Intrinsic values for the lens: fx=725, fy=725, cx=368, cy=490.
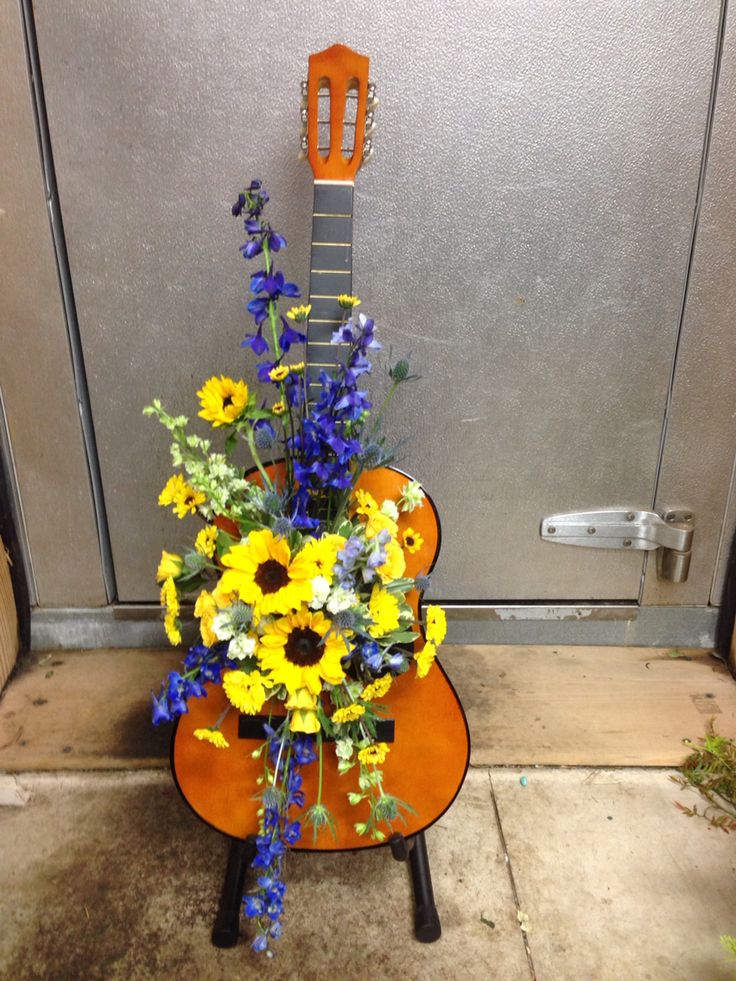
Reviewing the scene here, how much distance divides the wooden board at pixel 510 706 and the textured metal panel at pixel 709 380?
0.21 m

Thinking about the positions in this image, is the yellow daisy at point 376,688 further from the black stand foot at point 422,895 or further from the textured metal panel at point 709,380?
the textured metal panel at point 709,380

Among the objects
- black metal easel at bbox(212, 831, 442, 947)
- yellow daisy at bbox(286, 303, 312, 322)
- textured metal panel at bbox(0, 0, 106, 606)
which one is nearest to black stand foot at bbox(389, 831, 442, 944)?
black metal easel at bbox(212, 831, 442, 947)

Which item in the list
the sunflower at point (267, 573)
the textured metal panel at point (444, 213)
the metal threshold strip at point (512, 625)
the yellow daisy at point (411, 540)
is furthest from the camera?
the metal threshold strip at point (512, 625)

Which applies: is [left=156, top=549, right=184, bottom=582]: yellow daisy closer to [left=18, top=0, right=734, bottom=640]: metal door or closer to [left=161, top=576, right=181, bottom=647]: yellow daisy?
[left=161, top=576, right=181, bottom=647]: yellow daisy

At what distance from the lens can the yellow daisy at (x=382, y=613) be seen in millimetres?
1028

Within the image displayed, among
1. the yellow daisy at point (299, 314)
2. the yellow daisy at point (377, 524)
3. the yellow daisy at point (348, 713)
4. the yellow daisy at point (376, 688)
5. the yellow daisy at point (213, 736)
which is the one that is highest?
the yellow daisy at point (299, 314)

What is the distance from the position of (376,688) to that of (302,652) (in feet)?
0.44

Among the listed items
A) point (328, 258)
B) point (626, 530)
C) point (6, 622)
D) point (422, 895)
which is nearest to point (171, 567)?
point (328, 258)

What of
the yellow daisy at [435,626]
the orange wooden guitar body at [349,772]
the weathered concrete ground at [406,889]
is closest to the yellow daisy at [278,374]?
the orange wooden guitar body at [349,772]

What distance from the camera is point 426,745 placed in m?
1.14

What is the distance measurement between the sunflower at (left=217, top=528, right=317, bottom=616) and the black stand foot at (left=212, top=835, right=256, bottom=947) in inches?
16.5

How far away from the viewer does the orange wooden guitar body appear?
3.62 feet

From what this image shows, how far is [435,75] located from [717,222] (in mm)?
635

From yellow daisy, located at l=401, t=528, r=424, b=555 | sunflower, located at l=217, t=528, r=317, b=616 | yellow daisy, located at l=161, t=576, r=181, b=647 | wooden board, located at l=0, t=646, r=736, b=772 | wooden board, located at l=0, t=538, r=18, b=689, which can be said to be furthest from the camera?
wooden board, located at l=0, t=538, r=18, b=689
